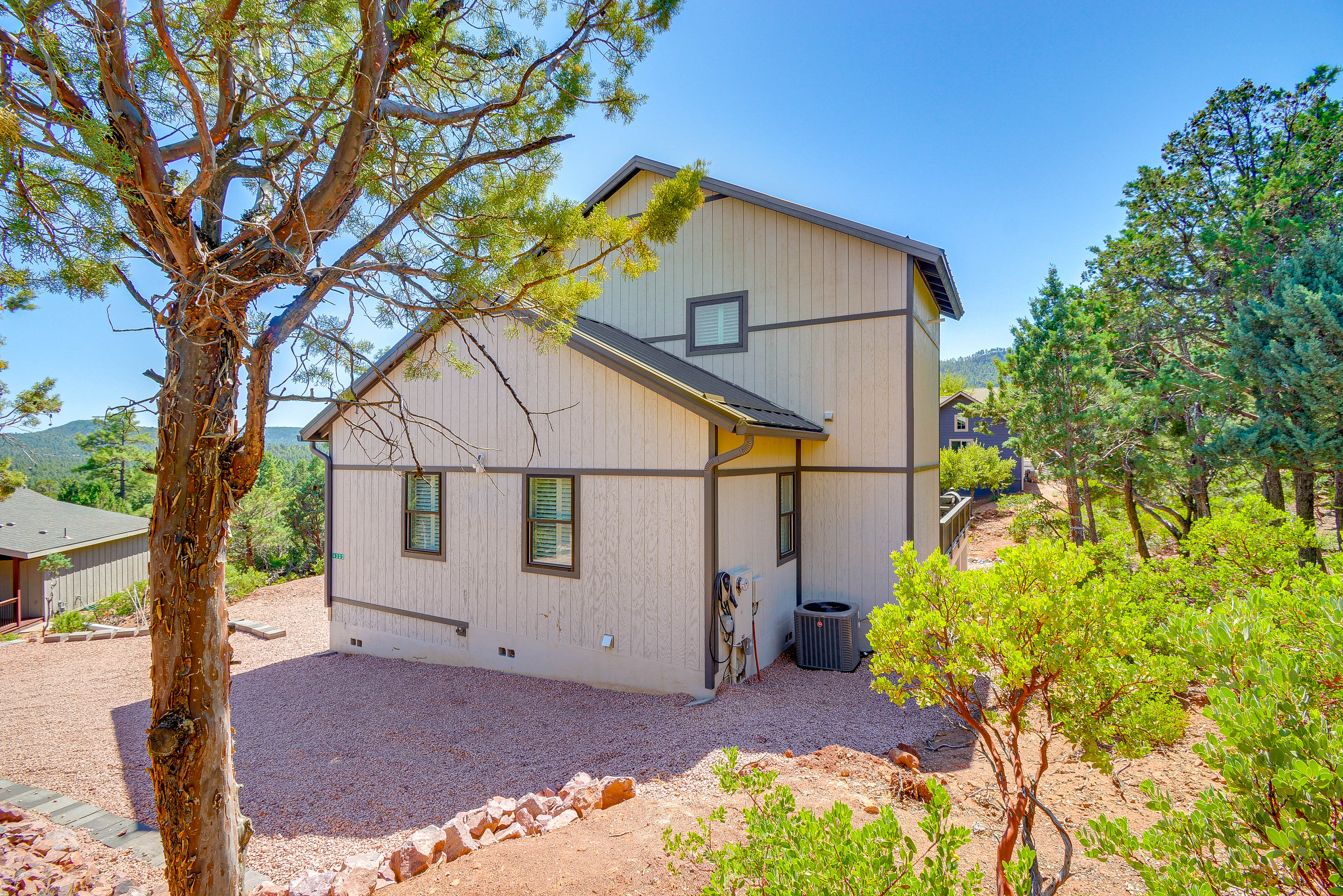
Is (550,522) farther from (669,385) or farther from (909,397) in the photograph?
(909,397)

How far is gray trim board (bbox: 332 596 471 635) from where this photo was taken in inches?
309

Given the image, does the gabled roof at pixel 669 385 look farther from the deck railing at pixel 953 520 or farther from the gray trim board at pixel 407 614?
the deck railing at pixel 953 520

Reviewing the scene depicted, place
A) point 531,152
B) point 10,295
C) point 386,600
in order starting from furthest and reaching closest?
point 386,600
point 531,152
point 10,295

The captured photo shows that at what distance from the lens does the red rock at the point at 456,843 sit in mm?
3594

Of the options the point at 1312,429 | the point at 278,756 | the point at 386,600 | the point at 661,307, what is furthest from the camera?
the point at 661,307

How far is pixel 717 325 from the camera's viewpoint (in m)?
9.49

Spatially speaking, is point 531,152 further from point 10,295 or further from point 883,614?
point 883,614

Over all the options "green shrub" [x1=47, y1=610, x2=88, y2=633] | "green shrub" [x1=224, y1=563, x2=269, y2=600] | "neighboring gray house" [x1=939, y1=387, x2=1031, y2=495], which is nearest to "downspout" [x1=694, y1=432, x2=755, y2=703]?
"green shrub" [x1=224, y1=563, x2=269, y2=600]

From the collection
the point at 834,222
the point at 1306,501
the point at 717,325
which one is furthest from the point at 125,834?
the point at 1306,501

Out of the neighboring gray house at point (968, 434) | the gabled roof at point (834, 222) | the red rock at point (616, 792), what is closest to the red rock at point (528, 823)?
the red rock at point (616, 792)

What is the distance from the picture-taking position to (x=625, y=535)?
268 inches

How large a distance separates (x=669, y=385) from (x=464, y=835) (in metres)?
4.33

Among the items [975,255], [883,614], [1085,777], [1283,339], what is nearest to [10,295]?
[883,614]

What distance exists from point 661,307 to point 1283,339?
8827mm
